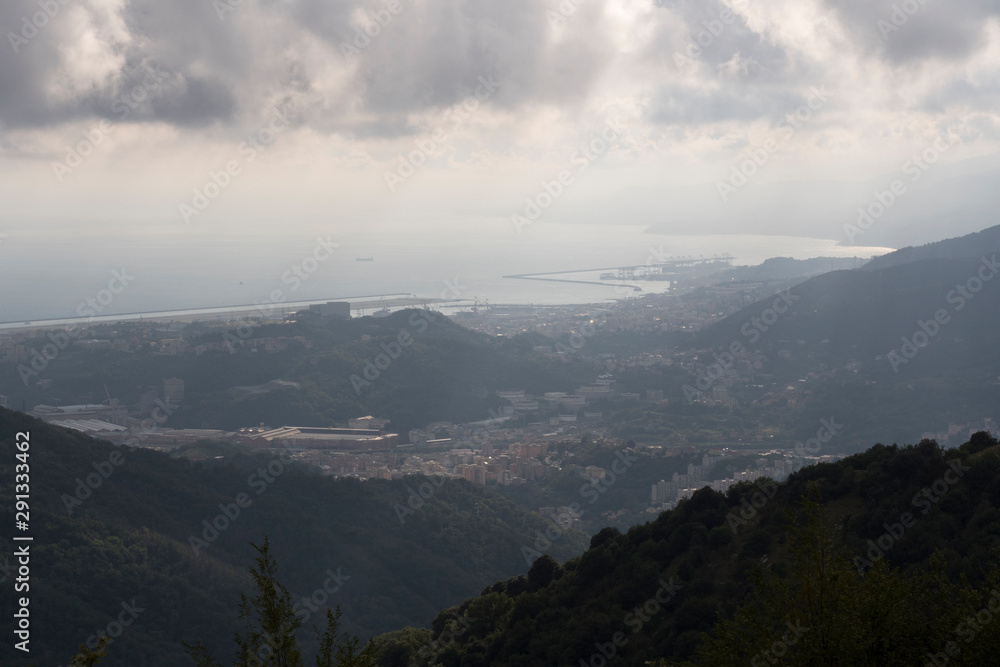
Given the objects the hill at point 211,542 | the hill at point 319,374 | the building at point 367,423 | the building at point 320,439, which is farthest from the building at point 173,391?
the hill at point 211,542

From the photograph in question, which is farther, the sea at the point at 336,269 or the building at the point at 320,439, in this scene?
the sea at the point at 336,269

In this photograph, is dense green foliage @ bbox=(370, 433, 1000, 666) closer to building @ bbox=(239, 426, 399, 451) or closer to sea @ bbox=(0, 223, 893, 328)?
building @ bbox=(239, 426, 399, 451)

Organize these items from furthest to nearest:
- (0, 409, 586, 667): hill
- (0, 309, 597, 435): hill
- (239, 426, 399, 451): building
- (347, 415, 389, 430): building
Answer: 1. (0, 309, 597, 435): hill
2. (347, 415, 389, 430): building
3. (239, 426, 399, 451): building
4. (0, 409, 586, 667): hill

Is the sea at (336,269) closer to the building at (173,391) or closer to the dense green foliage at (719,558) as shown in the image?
the building at (173,391)

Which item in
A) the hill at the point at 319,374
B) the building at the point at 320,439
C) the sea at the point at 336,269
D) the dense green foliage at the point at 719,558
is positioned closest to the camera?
the dense green foliage at the point at 719,558

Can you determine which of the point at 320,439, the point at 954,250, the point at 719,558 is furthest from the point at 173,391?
the point at 954,250

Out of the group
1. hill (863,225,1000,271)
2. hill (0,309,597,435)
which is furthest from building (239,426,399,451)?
hill (863,225,1000,271)
